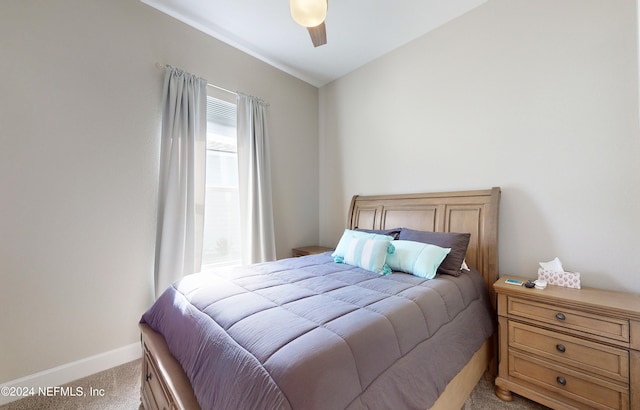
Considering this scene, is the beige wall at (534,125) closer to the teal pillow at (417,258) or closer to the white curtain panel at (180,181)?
the teal pillow at (417,258)

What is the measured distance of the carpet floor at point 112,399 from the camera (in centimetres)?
161

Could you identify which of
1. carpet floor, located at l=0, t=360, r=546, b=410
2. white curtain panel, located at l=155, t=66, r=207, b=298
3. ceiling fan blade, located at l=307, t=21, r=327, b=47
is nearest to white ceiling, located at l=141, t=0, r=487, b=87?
white curtain panel, located at l=155, t=66, r=207, b=298

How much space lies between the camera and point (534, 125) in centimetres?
198

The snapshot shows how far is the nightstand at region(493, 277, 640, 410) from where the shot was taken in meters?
1.30

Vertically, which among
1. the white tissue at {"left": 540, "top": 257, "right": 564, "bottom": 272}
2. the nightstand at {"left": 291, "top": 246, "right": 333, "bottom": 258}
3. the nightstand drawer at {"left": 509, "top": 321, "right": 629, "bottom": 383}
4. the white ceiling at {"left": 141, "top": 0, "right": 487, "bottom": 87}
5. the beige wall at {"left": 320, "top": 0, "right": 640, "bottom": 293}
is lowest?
the nightstand drawer at {"left": 509, "top": 321, "right": 629, "bottom": 383}

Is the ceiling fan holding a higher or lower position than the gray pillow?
higher

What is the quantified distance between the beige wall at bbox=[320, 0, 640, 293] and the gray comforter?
869mm

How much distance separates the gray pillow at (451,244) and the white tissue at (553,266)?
1.66 ft

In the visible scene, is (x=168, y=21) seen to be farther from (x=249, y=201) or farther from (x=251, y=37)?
(x=249, y=201)

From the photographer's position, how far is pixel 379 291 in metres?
1.48

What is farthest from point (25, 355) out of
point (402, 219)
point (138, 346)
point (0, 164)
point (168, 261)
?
point (402, 219)

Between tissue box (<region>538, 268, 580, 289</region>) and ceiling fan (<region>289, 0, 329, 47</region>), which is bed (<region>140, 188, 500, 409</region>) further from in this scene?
ceiling fan (<region>289, 0, 329, 47</region>)

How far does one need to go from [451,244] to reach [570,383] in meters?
1.00

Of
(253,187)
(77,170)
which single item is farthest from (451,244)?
(77,170)
